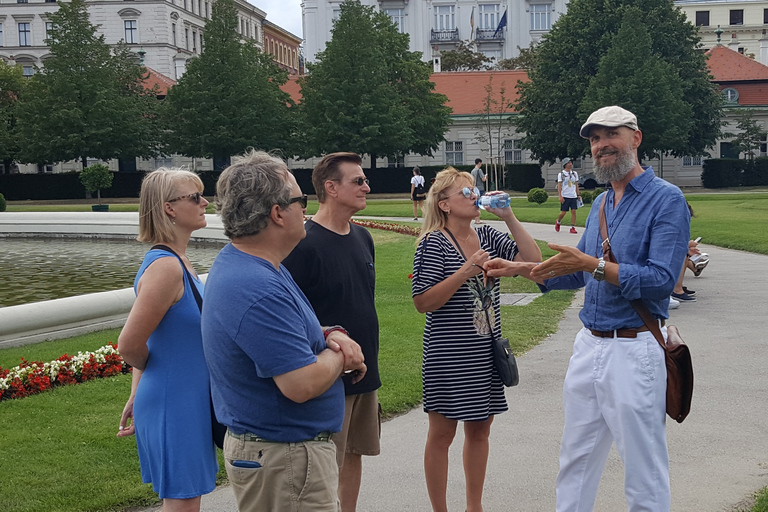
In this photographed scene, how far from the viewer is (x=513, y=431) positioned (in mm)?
6211

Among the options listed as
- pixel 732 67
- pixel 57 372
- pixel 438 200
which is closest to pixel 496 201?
pixel 438 200

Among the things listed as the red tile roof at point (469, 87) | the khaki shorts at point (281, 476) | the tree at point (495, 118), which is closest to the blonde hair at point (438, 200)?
the khaki shorts at point (281, 476)

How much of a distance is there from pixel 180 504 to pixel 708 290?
10842mm

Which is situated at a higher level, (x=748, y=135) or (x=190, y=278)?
(x=748, y=135)

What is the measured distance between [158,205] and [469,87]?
60.7 m

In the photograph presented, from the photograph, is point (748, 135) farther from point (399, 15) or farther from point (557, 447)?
point (557, 447)

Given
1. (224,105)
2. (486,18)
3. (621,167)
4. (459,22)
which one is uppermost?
(486,18)

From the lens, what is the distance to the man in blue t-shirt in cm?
272

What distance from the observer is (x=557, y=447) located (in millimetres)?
5836

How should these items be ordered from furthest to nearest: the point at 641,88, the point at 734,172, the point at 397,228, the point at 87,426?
the point at 734,172
the point at 641,88
the point at 397,228
the point at 87,426

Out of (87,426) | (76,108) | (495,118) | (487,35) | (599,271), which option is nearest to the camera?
(599,271)

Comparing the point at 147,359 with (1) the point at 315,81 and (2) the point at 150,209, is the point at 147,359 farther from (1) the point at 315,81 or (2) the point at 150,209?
(1) the point at 315,81

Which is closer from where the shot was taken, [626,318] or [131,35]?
[626,318]

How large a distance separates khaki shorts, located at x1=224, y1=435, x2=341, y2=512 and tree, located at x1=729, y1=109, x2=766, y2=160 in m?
57.5
